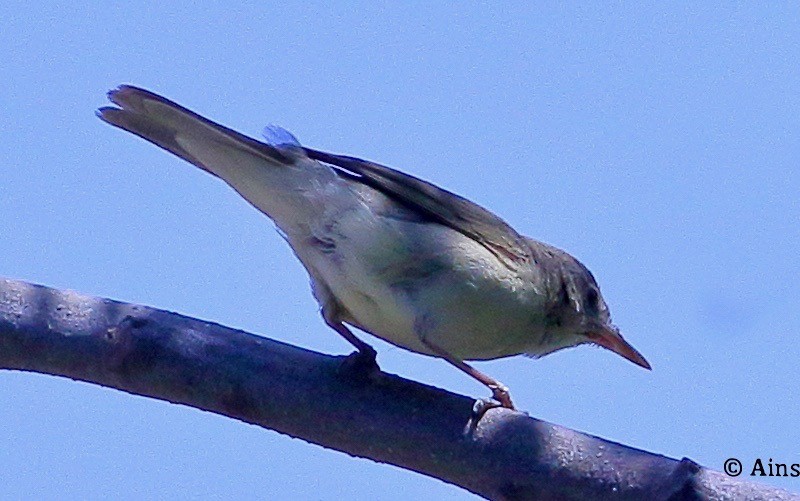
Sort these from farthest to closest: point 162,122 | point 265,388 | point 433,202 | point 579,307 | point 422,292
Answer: point 579,307
point 433,202
point 162,122
point 422,292
point 265,388

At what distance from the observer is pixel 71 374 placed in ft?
10.3

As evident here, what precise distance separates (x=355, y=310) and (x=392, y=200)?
0.54 m

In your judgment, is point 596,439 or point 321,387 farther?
point 321,387

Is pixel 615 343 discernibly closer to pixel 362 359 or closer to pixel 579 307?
pixel 579 307

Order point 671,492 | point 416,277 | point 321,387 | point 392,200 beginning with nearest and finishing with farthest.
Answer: point 671,492 < point 321,387 < point 416,277 < point 392,200

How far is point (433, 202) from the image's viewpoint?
4660 millimetres

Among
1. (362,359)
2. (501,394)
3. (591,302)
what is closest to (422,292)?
(501,394)

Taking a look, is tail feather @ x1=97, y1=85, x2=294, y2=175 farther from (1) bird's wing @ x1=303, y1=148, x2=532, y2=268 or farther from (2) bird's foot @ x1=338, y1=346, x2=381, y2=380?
(2) bird's foot @ x1=338, y1=346, x2=381, y2=380

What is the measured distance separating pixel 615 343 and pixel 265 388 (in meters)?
2.51

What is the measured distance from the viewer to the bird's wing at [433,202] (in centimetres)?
457

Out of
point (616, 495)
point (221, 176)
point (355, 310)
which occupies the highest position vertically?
point (221, 176)

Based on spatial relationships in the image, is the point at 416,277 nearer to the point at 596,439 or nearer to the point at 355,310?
the point at 355,310

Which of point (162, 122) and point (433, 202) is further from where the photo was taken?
point (433, 202)

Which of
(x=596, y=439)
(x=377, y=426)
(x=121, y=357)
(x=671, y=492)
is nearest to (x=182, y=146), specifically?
(x=121, y=357)
